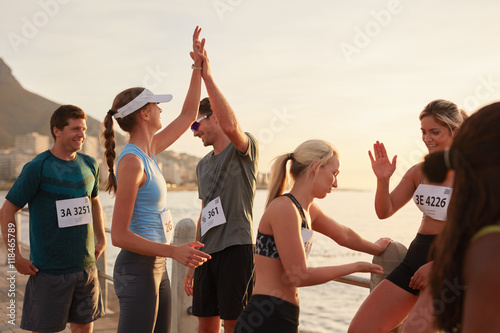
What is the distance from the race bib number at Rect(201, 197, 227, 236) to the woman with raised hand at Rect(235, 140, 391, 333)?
797 millimetres

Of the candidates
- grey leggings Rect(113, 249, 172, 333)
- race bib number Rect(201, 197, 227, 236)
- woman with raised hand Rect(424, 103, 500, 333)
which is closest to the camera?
woman with raised hand Rect(424, 103, 500, 333)

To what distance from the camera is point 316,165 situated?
235cm

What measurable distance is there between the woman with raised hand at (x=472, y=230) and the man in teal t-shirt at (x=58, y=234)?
273 centimetres

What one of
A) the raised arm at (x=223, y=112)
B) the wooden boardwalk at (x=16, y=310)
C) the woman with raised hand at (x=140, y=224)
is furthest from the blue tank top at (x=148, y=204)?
the wooden boardwalk at (x=16, y=310)

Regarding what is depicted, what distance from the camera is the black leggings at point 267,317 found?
2121mm

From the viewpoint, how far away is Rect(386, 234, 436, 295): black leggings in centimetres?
262

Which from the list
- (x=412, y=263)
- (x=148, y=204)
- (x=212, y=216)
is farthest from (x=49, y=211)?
(x=412, y=263)

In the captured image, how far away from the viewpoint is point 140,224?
2521 millimetres

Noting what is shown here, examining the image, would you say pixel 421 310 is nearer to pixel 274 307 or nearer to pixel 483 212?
pixel 274 307

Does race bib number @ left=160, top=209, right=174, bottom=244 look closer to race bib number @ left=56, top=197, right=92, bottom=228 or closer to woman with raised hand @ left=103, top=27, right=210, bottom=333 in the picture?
woman with raised hand @ left=103, top=27, right=210, bottom=333

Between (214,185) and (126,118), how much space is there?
0.82m

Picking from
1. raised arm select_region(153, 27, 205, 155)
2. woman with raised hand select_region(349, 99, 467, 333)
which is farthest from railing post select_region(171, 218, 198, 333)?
woman with raised hand select_region(349, 99, 467, 333)

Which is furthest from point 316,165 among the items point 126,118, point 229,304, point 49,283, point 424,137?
point 49,283

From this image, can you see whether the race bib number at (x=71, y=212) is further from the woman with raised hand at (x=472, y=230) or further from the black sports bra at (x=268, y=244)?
the woman with raised hand at (x=472, y=230)
